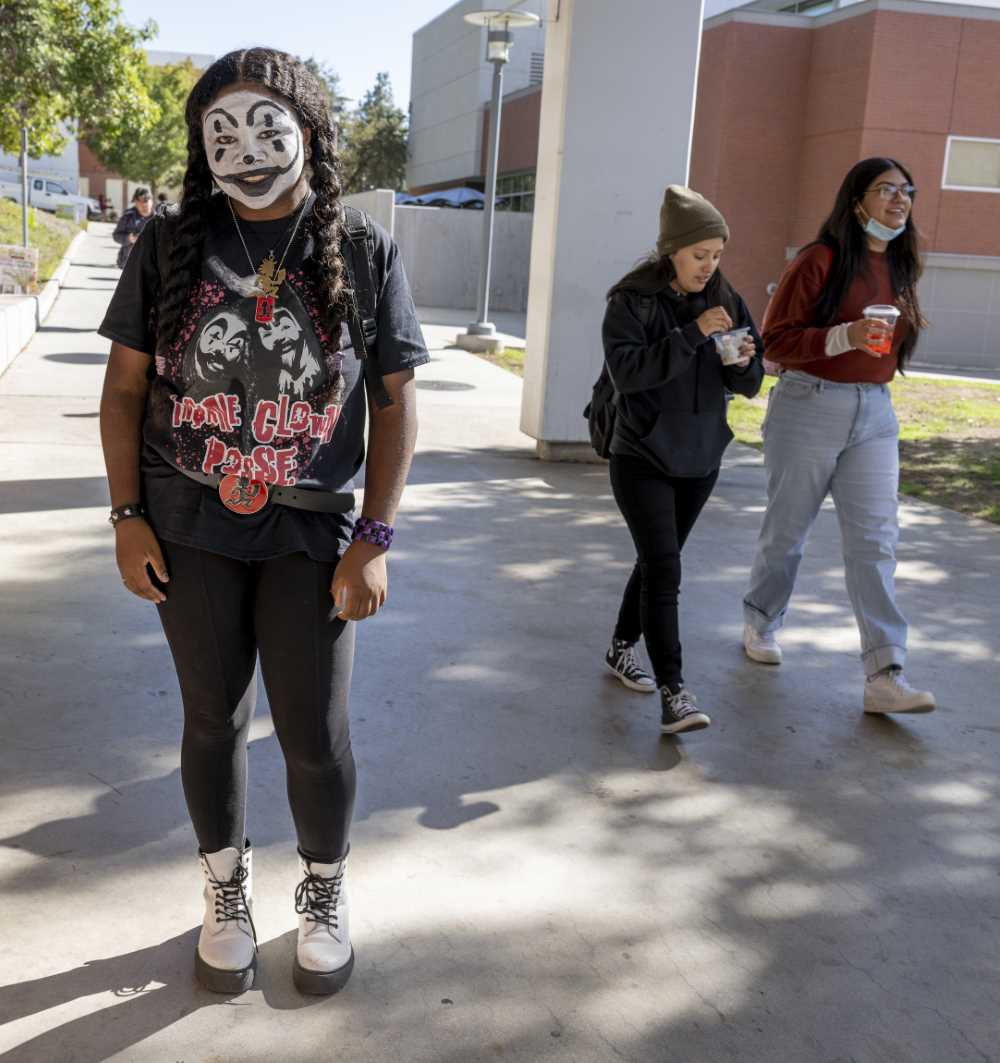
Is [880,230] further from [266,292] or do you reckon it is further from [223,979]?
[223,979]

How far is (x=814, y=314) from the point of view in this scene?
4.54 meters

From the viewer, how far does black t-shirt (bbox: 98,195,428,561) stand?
245 centimetres

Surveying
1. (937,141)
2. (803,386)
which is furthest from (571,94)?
(937,141)

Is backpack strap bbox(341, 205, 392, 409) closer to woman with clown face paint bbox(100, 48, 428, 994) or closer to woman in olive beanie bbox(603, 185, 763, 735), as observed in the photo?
woman with clown face paint bbox(100, 48, 428, 994)

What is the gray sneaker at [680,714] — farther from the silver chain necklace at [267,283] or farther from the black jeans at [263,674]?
the silver chain necklace at [267,283]

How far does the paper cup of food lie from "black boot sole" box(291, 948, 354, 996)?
233 cm

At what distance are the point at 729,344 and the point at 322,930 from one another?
7.59 feet

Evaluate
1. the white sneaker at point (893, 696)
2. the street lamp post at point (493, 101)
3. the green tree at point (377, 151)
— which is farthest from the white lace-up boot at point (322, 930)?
the green tree at point (377, 151)

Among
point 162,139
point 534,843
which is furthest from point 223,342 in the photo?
point 162,139

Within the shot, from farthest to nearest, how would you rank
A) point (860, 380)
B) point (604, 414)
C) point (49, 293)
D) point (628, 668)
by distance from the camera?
1. point (49, 293)
2. point (628, 668)
3. point (860, 380)
4. point (604, 414)

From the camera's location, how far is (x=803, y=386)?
461 cm

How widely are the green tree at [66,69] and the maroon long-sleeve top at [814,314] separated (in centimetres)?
1392

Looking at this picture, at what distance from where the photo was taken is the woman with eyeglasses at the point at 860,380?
14.6 ft

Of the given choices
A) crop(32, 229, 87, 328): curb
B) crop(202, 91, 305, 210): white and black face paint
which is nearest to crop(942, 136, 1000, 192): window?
crop(32, 229, 87, 328): curb
